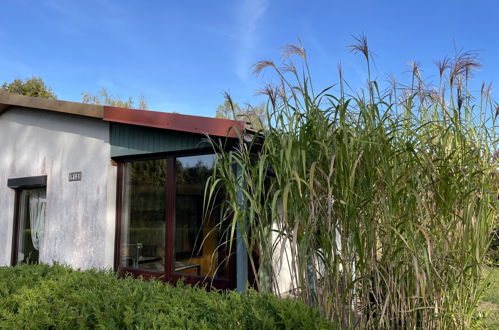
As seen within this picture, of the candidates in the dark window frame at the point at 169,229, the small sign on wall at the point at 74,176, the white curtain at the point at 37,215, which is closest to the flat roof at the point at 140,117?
the dark window frame at the point at 169,229

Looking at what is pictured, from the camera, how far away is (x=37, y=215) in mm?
5746

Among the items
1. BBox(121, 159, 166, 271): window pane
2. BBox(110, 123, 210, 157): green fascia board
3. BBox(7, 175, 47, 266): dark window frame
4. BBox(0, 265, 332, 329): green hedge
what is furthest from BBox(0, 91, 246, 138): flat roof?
BBox(0, 265, 332, 329): green hedge

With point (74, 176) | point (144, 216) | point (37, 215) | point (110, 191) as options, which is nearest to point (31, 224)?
point (37, 215)

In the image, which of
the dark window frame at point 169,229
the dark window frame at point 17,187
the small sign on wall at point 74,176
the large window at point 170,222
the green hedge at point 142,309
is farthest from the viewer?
the dark window frame at point 17,187

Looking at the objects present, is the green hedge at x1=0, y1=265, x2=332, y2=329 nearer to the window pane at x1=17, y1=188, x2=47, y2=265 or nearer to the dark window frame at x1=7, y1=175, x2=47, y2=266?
the dark window frame at x1=7, y1=175, x2=47, y2=266

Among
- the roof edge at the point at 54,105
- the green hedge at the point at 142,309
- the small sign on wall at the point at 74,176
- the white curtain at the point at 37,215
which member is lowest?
the green hedge at the point at 142,309

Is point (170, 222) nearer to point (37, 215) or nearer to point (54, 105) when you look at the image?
point (54, 105)

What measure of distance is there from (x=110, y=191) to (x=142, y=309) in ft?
11.4

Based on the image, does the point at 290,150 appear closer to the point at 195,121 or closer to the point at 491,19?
the point at 195,121

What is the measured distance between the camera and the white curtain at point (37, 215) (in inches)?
223

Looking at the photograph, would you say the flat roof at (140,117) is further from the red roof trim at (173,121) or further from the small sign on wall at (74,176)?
the small sign on wall at (74,176)

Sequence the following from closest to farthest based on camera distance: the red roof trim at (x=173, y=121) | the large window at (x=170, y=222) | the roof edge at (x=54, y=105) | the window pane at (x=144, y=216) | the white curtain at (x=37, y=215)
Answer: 1. the red roof trim at (x=173, y=121)
2. the large window at (x=170, y=222)
3. the window pane at (x=144, y=216)
4. the roof edge at (x=54, y=105)
5. the white curtain at (x=37, y=215)

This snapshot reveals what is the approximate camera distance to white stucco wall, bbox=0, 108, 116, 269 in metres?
4.89

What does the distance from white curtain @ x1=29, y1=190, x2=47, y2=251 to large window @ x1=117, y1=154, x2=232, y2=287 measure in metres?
1.67
